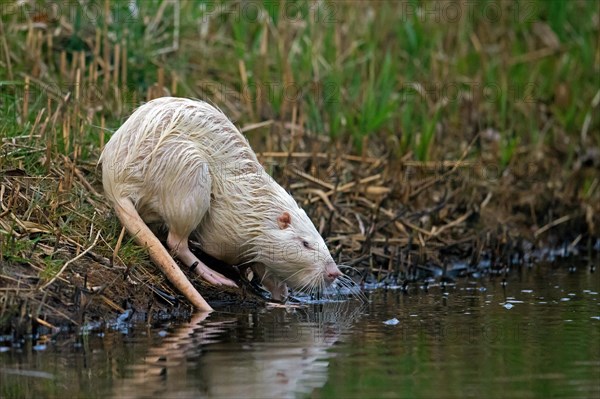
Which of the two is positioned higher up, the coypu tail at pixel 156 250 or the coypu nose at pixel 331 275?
the coypu tail at pixel 156 250

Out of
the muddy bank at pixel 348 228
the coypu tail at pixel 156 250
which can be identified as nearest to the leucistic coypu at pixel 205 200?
the coypu tail at pixel 156 250

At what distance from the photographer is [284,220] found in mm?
6129

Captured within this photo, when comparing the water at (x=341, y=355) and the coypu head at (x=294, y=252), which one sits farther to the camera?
the coypu head at (x=294, y=252)

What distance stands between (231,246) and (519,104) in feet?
14.9

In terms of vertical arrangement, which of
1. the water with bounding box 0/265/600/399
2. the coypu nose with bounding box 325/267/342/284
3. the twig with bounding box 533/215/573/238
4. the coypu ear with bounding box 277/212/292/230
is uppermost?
the coypu ear with bounding box 277/212/292/230

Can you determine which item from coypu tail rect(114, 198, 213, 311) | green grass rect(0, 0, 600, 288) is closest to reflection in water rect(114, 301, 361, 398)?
coypu tail rect(114, 198, 213, 311)

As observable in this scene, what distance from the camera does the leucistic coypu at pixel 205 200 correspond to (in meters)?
5.89

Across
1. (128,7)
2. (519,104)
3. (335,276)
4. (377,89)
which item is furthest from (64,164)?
(519,104)

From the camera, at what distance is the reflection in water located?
13.8 feet

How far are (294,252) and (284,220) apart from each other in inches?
7.4

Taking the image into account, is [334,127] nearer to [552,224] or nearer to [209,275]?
[552,224]

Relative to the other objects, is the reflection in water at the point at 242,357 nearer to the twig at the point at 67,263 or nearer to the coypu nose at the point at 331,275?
the coypu nose at the point at 331,275

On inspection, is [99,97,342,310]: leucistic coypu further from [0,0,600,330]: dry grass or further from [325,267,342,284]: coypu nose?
[0,0,600,330]: dry grass

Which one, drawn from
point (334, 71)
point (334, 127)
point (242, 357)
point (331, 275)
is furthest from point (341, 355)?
point (334, 71)
